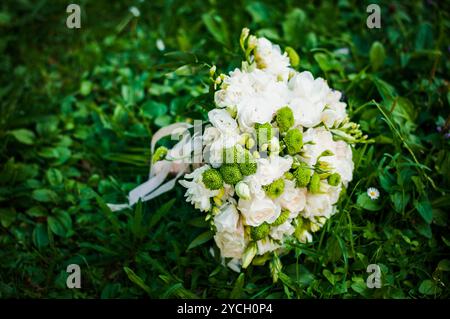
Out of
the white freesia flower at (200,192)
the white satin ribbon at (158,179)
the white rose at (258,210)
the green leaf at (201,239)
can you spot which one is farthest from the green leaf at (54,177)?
the white rose at (258,210)

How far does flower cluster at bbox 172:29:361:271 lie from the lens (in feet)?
4.93

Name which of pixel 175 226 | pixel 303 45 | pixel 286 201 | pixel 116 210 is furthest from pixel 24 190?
pixel 303 45

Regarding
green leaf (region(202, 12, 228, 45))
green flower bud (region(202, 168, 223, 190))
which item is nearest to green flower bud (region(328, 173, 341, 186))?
green flower bud (region(202, 168, 223, 190))

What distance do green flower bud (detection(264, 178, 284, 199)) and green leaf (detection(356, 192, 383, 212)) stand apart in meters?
0.41

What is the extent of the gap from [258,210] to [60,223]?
878mm

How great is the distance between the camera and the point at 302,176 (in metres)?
1.54

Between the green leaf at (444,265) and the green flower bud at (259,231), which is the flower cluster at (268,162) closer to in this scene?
the green flower bud at (259,231)

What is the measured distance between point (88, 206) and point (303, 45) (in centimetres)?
115

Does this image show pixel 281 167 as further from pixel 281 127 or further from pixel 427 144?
pixel 427 144

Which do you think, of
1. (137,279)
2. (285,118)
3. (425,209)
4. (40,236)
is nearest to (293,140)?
(285,118)

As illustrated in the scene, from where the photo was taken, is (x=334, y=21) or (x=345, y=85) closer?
(x=345, y=85)

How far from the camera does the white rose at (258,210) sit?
4.92 ft

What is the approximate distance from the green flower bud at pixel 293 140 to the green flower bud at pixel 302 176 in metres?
0.05

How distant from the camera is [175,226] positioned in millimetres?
1965
